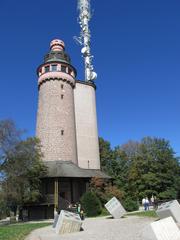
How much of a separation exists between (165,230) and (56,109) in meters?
29.1

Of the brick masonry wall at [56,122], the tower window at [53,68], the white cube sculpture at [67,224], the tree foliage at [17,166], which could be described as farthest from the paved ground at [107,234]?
the tower window at [53,68]

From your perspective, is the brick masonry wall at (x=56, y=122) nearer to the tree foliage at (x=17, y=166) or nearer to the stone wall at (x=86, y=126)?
the stone wall at (x=86, y=126)

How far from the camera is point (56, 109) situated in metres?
37.4

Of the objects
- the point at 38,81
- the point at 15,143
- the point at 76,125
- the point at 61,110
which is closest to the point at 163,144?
the point at 76,125

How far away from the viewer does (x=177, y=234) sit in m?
9.54

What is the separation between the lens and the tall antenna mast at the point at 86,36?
152 ft

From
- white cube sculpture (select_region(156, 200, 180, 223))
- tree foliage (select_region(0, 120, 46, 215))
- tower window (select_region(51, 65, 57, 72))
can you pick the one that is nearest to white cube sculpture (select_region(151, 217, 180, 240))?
white cube sculpture (select_region(156, 200, 180, 223))

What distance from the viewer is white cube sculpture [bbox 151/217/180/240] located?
929cm

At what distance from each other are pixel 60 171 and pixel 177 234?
79.4 ft

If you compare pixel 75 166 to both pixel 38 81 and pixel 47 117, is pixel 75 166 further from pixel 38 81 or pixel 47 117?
pixel 38 81

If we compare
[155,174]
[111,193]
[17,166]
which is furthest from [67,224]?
[155,174]

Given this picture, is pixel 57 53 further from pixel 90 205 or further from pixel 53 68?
pixel 90 205

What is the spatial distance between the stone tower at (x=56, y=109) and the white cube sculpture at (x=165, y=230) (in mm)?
26584

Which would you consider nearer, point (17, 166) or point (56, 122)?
point (17, 166)
